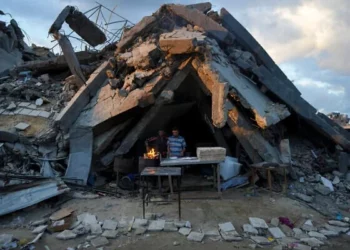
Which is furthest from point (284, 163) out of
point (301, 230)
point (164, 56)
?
point (164, 56)

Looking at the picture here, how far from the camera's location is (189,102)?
1050 centimetres

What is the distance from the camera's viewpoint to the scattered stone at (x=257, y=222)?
6301 millimetres

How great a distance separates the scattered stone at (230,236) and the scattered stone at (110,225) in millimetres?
1840

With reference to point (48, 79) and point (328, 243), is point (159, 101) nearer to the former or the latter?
point (328, 243)

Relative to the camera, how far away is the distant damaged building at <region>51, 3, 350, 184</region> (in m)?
8.28

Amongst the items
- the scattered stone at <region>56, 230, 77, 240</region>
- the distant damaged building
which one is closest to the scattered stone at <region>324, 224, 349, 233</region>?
the distant damaged building

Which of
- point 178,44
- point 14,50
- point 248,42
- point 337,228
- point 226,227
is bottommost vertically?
point 337,228

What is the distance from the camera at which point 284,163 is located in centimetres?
838

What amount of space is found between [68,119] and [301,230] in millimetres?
6035

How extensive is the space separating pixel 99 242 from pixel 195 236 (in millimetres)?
1545

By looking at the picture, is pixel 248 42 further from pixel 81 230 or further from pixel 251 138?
pixel 81 230

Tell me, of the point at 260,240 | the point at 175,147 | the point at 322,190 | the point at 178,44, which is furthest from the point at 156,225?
the point at 322,190

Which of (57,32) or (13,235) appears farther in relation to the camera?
(57,32)

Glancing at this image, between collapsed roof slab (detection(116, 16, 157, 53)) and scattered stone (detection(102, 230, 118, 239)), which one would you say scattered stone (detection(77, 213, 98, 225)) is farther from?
collapsed roof slab (detection(116, 16, 157, 53))
